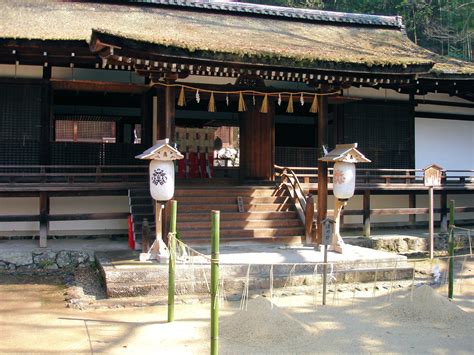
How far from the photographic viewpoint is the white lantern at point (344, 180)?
9445 mm

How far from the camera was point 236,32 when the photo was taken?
40.1 feet

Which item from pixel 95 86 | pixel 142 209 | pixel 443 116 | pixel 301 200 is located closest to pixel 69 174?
pixel 142 209

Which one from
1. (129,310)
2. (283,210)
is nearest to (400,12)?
(283,210)

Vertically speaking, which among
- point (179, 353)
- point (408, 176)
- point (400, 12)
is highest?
point (400, 12)

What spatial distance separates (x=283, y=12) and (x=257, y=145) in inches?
218

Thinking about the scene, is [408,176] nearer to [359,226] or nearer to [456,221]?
[359,226]

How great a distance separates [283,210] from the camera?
37.0ft

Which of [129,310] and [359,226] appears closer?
[129,310]

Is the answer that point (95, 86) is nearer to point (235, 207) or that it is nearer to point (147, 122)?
point (147, 122)

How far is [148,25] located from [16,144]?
439 cm

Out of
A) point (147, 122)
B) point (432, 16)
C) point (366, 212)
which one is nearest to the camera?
point (147, 122)

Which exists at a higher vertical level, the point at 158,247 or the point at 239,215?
the point at 239,215

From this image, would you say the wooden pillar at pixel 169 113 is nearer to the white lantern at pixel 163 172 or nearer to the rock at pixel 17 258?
the white lantern at pixel 163 172

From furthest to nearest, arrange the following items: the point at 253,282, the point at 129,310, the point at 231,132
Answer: the point at 231,132
the point at 253,282
the point at 129,310
